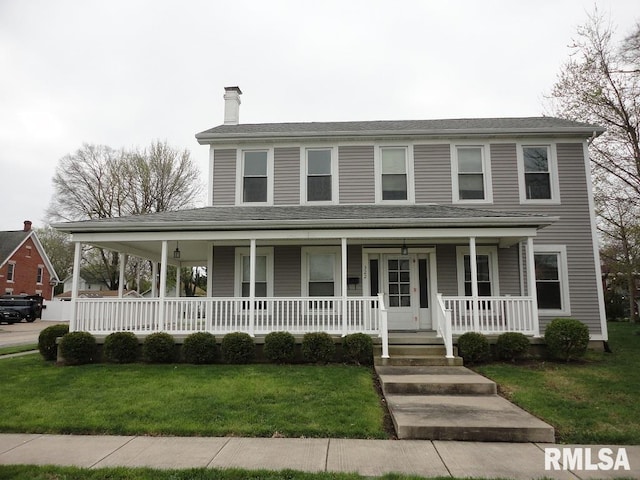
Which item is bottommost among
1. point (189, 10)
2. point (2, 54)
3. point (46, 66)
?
point (2, 54)

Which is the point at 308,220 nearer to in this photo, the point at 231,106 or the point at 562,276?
the point at 231,106

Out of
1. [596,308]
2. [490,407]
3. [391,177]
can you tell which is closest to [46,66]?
[391,177]

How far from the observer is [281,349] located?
9250 millimetres

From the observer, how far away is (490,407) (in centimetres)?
624

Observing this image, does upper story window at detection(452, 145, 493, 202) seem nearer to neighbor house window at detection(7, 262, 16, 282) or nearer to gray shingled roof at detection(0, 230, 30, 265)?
gray shingled roof at detection(0, 230, 30, 265)

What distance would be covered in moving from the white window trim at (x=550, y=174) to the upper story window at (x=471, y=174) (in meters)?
0.90

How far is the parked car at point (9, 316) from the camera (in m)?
27.2

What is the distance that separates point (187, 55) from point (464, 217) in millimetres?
11789

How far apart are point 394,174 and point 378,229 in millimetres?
3029

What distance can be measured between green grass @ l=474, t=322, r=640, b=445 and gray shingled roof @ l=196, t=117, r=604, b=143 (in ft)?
20.2

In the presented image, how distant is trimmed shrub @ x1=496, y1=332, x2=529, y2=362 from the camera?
915cm

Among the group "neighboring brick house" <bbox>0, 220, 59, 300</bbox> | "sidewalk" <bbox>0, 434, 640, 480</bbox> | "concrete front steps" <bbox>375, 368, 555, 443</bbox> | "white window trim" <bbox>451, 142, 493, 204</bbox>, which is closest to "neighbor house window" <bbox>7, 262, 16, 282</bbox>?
"neighboring brick house" <bbox>0, 220, 59, 300</bbox>

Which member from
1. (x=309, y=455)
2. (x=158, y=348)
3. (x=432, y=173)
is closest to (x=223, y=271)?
(x=158, y=348)

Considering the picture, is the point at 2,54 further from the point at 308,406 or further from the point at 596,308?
the point at 596,308
